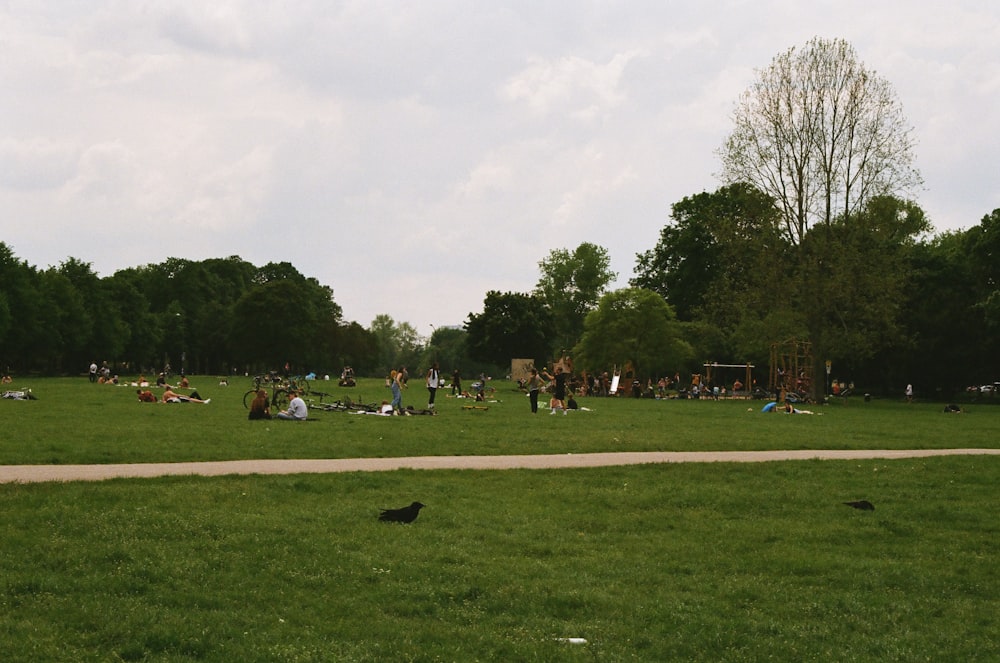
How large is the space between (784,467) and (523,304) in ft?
281

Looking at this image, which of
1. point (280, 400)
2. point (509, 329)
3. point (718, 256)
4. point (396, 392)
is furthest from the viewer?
point (509, 329)

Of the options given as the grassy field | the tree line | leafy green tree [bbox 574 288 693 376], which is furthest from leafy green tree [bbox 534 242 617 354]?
the grassy field

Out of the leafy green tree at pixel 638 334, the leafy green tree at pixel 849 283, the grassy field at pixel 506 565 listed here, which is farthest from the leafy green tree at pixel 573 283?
the grassy field at pixel 506 565

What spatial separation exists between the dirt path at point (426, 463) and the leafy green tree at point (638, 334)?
46329 millimetres

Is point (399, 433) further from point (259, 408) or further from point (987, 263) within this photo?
point (987, 263)

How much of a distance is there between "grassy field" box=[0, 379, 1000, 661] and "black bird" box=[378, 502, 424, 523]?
0.30 meters

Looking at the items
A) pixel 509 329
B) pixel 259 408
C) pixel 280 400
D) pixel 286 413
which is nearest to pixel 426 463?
pixel 286 413

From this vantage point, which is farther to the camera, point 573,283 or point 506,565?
point 573,283

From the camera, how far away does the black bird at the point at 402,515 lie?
38.5 feet

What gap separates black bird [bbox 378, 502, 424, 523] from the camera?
38.5 ft

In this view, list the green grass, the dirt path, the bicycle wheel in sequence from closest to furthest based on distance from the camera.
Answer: the dirt path
the green grass
the bicycle wheel

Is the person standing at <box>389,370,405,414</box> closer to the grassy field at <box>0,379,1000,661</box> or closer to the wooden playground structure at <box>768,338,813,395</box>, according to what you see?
the grassy field at <box>0,379,1000,661</box>

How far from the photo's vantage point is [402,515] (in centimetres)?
1178

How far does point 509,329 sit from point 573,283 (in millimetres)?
19489
